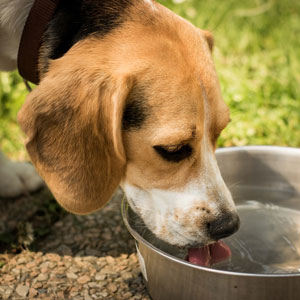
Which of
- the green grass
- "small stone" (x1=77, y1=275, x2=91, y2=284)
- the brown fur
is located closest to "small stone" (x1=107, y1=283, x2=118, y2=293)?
"small stone" (x1=77, y1=275, x2=91, y2=284)

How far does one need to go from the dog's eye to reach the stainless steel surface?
0.41 m

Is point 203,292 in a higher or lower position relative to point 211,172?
lower

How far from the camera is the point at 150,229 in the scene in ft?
8.63

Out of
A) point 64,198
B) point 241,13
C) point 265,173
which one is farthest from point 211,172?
point 241,13

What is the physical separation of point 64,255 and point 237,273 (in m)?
1.35

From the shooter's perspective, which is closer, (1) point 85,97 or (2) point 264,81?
(1) point 85,97

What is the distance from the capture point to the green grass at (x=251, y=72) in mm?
4316

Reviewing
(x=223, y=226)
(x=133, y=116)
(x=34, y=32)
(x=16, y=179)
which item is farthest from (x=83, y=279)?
(x=34, y=32)

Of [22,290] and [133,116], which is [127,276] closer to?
[22,290]

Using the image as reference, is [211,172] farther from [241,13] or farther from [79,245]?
[241,13]

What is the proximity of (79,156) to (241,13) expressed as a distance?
163 inches

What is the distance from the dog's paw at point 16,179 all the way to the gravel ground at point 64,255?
65mm

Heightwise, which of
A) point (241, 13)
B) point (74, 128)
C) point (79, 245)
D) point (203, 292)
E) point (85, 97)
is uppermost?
point (85, 97)

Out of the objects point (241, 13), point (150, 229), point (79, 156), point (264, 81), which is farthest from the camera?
point (241, 13)
